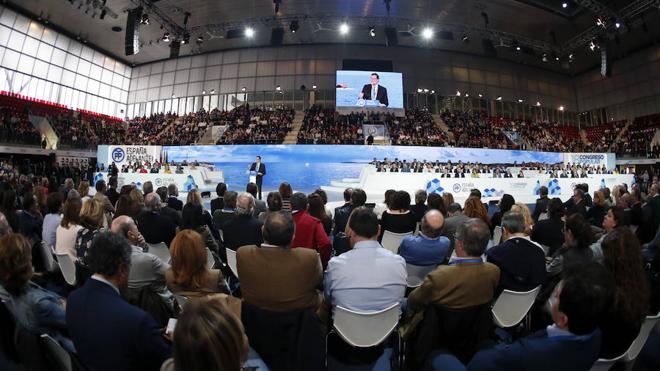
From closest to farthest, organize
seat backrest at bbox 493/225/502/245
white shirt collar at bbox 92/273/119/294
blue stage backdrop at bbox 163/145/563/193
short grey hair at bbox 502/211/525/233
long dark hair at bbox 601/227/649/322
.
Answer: white shirt collar at bbox 92/273/119/294, long dark hair at bbox 601/227/649/322, short grey hair at bbox 502/211/525/233, seat backrest at bbox 493/225/502/245, blue stage backdrop at bbox 163/145/563/193

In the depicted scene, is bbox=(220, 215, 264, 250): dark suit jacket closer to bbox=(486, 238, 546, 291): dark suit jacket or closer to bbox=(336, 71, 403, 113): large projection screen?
bbox=(486, 238, 546, 291): dark suit jacket

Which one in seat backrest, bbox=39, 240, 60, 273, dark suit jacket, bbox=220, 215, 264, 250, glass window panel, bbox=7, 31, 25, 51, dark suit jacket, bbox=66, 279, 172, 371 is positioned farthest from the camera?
glass window panel, bbox=7, 31, 25, 51

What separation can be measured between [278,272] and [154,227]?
235 cm

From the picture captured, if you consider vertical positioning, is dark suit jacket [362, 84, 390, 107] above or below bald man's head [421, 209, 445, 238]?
Result: above

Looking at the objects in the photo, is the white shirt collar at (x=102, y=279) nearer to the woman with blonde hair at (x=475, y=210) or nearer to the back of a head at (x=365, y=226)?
the back of a head at (x=365, y=226)

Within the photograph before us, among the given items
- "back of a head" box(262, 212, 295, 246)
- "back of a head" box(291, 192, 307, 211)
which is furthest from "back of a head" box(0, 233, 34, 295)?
"back of a head" box(291, 192, 307, 211)

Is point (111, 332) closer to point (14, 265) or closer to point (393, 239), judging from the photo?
point (14, 265)

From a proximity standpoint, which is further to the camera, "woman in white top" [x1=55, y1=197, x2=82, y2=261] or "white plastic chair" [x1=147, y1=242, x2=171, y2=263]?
"white plastic chair" [x1=147, y1=242, x2=171, y2=263]

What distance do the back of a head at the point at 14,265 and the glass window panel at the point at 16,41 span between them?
2522cm

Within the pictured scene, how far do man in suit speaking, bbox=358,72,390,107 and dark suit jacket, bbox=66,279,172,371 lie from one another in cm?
2036

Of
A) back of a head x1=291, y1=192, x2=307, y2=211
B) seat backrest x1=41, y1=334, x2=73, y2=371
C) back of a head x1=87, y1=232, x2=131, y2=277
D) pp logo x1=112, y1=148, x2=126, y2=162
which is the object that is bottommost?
seat backrest x1=41, y1=334, x2=73, y2=371

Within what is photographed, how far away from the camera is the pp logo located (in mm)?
16906

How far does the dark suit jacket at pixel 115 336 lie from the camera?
1.48m

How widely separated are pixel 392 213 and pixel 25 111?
24205 millimetres
